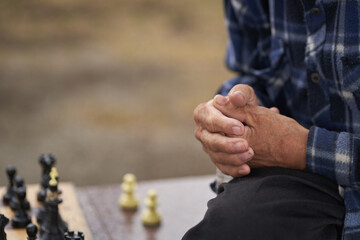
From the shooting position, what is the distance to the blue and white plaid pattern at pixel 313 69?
118cm

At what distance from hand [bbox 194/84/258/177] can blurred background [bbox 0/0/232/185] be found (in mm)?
1973

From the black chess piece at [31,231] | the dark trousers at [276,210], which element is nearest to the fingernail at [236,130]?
the dark trousers at [276,210]

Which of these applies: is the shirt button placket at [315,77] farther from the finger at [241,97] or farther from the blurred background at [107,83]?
the blurred background at [107,83]

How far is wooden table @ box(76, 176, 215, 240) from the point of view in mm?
1641

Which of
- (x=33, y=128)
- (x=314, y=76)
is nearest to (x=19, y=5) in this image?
(x=33, y=128)

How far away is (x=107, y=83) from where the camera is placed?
4668mm

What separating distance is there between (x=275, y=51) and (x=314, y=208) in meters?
0.52

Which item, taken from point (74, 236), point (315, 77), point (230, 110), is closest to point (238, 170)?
point (230, 110)

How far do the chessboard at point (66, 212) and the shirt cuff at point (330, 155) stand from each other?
2.23ft

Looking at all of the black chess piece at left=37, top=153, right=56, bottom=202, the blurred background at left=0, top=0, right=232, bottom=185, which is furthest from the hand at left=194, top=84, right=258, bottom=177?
the blurred background at left=0, top=0, right=232, bottom=185

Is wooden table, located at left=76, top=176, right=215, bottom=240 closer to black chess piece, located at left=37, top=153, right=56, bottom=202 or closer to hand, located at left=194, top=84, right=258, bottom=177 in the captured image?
black chess piece, located at left=37, top=153, right=56, bottom=202

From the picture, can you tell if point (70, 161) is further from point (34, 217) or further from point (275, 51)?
point (275, 51)

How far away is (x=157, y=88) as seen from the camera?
461 centimetres

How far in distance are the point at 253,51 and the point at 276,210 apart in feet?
2.22
